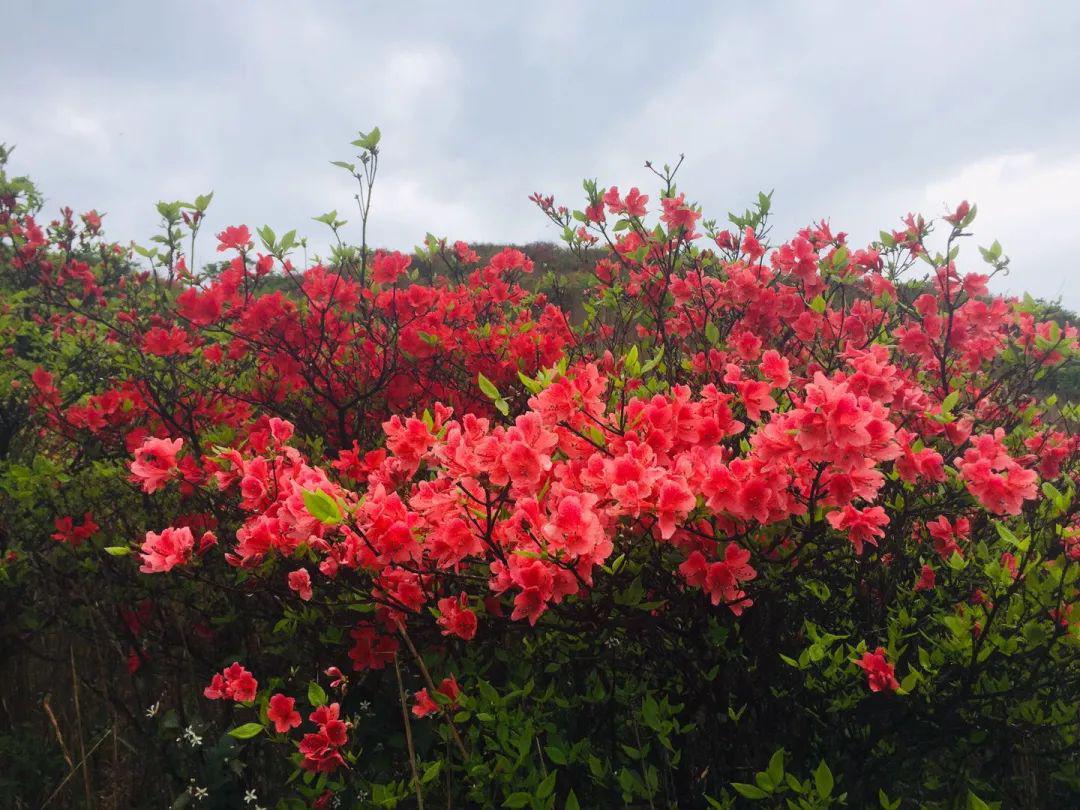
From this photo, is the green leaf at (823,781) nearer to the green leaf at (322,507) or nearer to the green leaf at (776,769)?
the green leaf at (776,769)

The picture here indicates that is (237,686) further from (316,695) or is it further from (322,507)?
(322,507)

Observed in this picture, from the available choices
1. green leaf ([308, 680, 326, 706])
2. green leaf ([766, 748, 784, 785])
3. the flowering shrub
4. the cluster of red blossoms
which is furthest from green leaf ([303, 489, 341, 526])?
green leaf ([766, 748, 784, 785])

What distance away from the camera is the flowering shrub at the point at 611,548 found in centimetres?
148

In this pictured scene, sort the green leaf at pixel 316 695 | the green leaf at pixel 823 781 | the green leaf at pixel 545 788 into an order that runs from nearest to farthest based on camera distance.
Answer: the green leaf at pixel 823 781, the green leaf at pixel 545 788, the green leaf at pixel 316 695

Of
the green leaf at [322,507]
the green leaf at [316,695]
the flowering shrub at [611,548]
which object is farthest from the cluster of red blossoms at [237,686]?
the green leaf at [322,507]

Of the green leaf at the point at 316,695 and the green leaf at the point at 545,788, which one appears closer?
the green leaf at the point at 545,788

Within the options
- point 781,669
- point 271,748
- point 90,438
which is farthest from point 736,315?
point 90,438

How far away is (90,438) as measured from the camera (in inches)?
127

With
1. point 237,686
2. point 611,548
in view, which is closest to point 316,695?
point 237,686

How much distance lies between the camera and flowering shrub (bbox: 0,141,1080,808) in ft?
4.85

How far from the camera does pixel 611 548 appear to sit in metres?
1.28

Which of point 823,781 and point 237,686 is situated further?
point 237,686

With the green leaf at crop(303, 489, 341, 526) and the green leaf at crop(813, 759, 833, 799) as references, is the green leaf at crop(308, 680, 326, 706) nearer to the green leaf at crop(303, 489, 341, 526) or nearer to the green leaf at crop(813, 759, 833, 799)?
the green leaf at crop(303, 489, 341, 526)

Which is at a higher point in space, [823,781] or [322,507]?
[322,507]
